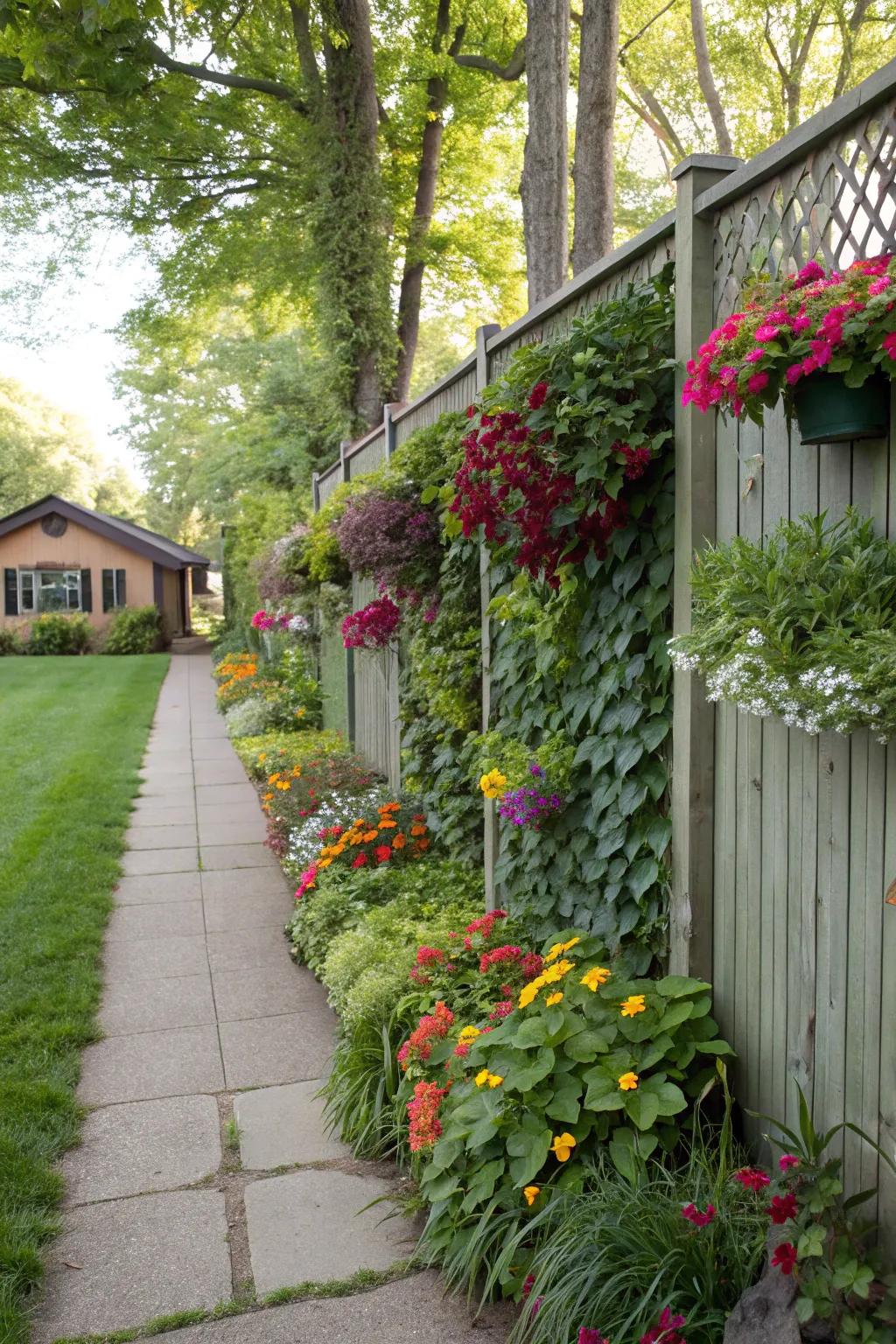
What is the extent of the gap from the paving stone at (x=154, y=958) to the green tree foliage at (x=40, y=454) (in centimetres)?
3896

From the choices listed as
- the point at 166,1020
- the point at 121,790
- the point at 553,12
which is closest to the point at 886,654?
the point at 166,1020

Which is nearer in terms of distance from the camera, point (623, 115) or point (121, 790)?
point (121, 790)

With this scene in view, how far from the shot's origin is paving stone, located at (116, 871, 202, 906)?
5.92 metres

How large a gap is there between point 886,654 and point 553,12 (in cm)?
703

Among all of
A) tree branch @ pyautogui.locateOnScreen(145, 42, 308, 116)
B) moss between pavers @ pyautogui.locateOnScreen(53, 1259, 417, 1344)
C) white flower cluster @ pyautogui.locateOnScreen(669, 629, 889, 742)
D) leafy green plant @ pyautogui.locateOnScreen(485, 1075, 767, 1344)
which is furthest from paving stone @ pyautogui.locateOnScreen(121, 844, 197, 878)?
tree branch @ pyautogui.locateOnScreen(145, 42, 308, 116)

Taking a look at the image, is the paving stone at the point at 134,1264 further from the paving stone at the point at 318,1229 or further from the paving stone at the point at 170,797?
the paving stone at the point at 170,797

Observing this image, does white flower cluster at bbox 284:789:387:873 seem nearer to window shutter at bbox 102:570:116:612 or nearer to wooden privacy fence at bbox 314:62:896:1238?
wooden privacy fence at bbox 314:62:896:1238

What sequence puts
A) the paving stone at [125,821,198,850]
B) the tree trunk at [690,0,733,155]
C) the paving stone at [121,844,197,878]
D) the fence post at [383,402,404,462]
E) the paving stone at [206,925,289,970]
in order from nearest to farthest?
the paving stone at [206,925,289,970]
the paving stone at [121,844,197,878]
the fence post at [383,402,404,462]
the paving stone at [125,821,198,850]
the tree trunk at [690,0,733,155]

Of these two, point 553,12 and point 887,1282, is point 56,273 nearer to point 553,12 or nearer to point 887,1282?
point 553,12

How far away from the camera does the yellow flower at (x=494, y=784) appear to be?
363 cm

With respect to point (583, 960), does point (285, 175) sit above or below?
above

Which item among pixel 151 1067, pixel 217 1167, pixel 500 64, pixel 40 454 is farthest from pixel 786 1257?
pixel 40 454

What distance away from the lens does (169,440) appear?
114 ft

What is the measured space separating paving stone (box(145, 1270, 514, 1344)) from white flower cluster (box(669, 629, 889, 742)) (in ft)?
5.15
